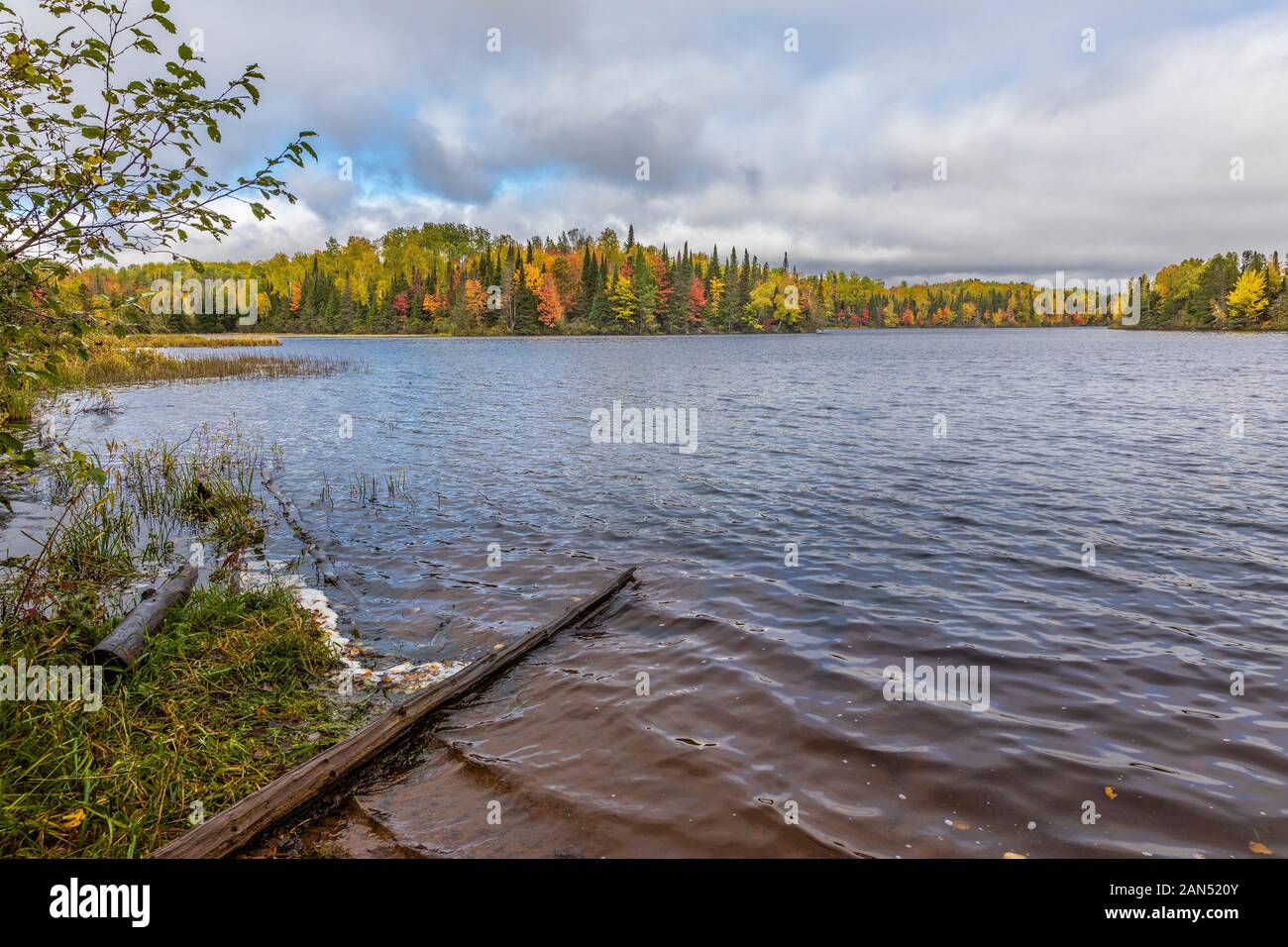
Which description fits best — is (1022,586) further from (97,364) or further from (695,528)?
(97,364)

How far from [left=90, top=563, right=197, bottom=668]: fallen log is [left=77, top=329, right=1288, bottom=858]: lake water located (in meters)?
2.29

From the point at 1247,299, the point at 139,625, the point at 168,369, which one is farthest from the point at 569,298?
the point at 139,625

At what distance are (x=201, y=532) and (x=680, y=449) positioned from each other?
14.5 m

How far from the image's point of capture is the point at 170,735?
593 centimetres

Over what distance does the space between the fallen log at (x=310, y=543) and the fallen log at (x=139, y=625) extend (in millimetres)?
2294

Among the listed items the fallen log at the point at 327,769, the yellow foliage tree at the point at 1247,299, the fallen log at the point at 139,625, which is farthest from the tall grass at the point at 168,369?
the yellow foliage tree at the point at 1247,299

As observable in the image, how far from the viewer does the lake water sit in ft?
18.9

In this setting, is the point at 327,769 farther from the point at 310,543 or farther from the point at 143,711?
the point at 310,543

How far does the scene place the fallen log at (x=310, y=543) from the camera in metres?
11.1

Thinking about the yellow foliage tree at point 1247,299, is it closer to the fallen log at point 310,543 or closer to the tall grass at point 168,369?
the tall grass at point 168,369

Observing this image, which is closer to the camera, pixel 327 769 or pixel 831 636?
pixel 327 769

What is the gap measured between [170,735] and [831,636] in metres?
7.67

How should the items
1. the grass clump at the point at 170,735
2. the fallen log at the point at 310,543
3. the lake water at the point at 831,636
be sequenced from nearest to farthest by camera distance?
the grass clump at the point at 170,735 < the lake water at the point at 831,636 < the fallen log at the point at 310,543

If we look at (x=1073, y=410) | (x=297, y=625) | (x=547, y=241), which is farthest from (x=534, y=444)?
(x=547, y=241)
